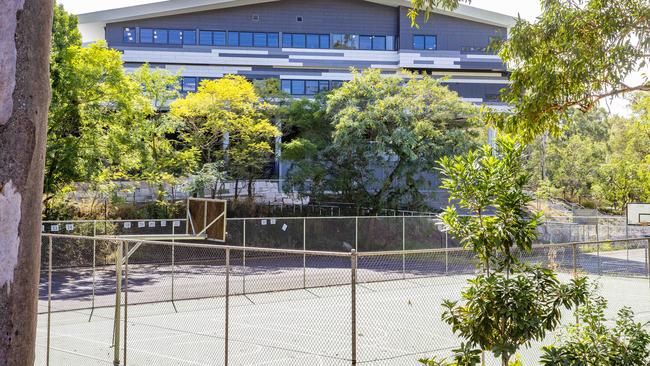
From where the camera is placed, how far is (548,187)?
2197 inches

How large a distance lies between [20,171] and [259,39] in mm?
56964

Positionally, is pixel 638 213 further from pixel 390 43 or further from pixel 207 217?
pixel 390 43

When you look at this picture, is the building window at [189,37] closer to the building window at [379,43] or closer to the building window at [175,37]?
the building window at [175,37]

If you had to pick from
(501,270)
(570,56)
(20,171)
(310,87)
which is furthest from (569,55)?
(310,87)

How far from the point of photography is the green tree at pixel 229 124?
40.7 m

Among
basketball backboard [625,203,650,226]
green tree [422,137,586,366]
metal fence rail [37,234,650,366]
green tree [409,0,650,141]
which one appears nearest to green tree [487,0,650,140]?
green tree [409,0,650,141]

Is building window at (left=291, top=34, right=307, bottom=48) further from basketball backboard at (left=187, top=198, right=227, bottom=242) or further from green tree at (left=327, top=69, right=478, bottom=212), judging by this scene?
basketball backboard at (left=187, top=198, right=227, bottom=242)

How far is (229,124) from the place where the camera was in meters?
40.6

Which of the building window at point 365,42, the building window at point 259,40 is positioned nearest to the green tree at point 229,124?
the building window at point 259,40

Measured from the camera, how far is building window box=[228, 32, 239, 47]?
59.1 m

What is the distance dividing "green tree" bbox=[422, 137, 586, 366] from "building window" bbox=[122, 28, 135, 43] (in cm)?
5344

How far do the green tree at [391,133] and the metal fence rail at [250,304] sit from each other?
8183 millimetres

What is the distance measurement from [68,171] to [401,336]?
19.6 m

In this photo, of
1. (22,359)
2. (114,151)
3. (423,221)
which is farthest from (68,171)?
(22,359)
